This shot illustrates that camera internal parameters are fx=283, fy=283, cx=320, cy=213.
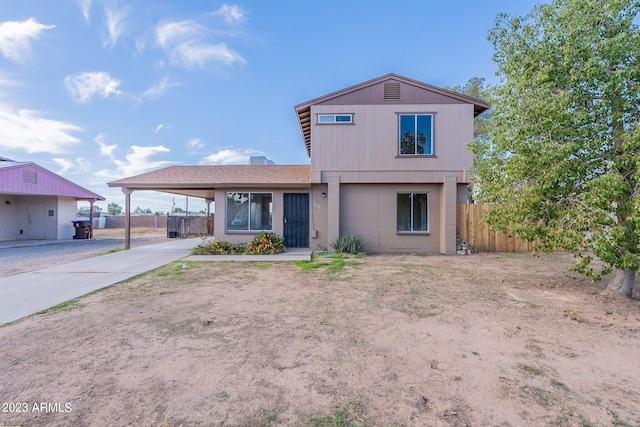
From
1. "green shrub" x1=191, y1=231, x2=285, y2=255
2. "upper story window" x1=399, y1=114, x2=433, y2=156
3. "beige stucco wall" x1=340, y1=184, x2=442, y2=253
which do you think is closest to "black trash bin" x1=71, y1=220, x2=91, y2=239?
"green shrub" x1=191, y1=231, x2=285, y2=255

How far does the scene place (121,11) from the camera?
32.5 feet

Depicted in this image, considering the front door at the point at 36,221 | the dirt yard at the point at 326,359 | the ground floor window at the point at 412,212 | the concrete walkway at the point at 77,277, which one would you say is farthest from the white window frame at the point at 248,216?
the front door at the point at 36,221

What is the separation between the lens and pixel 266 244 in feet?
32.9

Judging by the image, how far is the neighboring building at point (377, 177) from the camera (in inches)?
409

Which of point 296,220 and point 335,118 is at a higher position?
point 335,118

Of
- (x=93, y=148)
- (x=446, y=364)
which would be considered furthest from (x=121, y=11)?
(x=446, y=364)

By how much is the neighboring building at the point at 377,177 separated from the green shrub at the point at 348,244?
0.29 metres

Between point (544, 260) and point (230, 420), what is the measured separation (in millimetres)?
10704

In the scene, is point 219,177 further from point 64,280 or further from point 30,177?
point 30,177

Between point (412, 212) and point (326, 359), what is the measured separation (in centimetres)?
868

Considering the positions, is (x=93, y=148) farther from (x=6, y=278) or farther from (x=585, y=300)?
(x=585, y=300)

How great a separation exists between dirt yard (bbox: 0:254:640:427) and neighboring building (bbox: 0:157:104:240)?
1556 cm

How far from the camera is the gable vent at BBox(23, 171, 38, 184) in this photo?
14.7 metres

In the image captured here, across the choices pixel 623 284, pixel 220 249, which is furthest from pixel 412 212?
pixel 220 249
